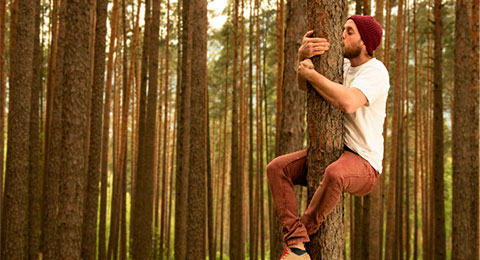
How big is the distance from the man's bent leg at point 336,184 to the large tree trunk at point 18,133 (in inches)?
252

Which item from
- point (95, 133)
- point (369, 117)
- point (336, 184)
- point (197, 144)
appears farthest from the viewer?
point (95, 133)

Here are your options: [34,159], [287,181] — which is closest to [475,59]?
[287,181]

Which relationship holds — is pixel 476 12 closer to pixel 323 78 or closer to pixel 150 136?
pixel 150 136

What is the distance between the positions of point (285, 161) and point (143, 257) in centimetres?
794

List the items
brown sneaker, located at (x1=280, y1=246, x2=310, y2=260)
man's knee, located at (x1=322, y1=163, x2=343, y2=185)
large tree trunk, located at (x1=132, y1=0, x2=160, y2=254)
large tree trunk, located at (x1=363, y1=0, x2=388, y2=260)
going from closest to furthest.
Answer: man's knee, located at (x1=322, y1=163, x2=343, y2=185) → brown sneaker, located at (x1=280, y1=246, x2=310, y2=260) → large tree trunk, located at (x1=132, y1=0, x2=160, y2=254) → large tree trunk, located at (x1=363, y1=0, x2=388, y2=260)

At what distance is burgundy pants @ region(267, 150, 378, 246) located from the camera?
2588mm

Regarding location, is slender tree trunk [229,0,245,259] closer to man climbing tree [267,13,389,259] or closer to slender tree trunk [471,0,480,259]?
slender tree trunk [471,0,480,259]

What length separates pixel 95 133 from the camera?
9.07 meters

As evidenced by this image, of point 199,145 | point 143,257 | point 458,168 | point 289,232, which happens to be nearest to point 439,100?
point 458,168

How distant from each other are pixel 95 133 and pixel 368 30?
7265mm

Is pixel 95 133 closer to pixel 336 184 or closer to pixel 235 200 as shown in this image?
pixel 235 200

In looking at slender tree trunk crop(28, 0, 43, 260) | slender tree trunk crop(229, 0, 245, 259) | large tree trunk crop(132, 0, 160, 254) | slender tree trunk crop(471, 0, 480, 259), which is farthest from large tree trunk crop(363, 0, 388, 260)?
slender tree trunk crop(28, 0, 43, 260)

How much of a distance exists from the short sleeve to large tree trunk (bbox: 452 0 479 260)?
5.98 m

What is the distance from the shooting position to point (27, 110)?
765 cm
